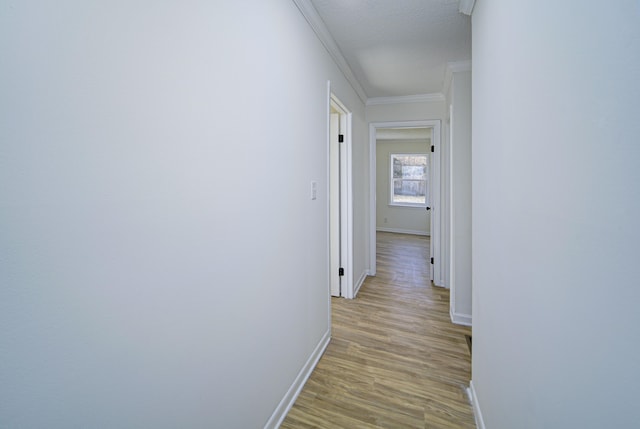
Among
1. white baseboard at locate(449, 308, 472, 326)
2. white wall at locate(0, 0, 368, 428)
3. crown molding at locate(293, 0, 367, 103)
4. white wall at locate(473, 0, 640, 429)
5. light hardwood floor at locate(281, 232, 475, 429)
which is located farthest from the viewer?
white baseboard at locate(449, 308, 472, 326)

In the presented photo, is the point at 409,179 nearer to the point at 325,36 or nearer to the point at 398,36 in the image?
the point at 398,36

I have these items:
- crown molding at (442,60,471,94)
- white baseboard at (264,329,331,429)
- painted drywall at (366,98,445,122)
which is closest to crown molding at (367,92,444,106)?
painted drywall at (366,98,445,122)

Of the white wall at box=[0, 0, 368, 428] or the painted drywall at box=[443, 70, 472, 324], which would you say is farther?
the painted drywall at box=[443, 70, 472, 324]

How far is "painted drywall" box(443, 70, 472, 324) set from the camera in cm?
273

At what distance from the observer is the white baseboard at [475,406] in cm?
150

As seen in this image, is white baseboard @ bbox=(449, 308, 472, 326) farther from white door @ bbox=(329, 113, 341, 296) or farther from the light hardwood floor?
white door @ bbox=(329, 113, 341, 296)

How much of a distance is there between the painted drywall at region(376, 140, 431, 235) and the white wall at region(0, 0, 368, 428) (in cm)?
651

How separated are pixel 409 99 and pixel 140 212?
3725 millimetres

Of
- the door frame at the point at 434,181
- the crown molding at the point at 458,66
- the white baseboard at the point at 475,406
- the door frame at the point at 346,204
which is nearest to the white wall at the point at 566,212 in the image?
the white baseboard at the point at 475,406

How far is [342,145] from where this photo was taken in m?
3.16

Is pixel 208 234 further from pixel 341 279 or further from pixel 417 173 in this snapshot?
pixel 417 173

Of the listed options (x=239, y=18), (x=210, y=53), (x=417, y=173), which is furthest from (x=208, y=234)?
(x=417, y=173)

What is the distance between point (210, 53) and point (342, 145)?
223 cm

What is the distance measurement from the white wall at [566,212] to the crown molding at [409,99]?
2617 millimetres
